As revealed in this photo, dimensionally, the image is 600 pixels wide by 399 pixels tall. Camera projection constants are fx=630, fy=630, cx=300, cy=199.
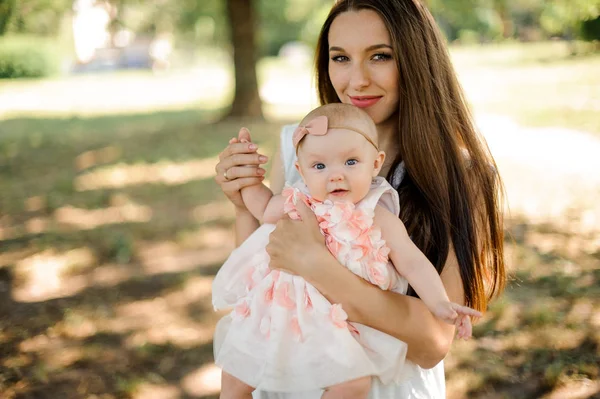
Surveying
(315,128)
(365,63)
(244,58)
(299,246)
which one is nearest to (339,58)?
(365,63)

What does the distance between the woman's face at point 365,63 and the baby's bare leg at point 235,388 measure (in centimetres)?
96

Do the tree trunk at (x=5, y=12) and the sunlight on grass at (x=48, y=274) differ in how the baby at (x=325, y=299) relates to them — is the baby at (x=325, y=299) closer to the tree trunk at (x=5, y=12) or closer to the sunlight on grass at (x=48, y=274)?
the tree trunk at (x=5, y=12)

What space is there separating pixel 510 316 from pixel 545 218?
2.58m

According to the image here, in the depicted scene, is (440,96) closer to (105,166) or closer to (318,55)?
(318,55)

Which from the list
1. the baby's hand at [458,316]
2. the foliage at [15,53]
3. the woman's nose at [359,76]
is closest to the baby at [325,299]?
the baby's hand at [458,316]

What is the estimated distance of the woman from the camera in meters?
1.94

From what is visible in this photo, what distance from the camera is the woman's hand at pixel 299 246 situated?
70.7 inches

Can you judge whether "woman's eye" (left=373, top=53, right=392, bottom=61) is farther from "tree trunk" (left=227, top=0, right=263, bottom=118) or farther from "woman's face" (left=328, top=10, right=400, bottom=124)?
"tree trunk" (left=227, top=0, right=263, bottom=118)

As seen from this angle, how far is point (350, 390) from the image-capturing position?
175 cm

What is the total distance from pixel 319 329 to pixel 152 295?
358 cm

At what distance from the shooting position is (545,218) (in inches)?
272

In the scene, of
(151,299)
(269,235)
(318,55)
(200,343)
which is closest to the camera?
(269,235)

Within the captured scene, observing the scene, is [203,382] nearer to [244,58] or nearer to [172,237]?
[172,237]

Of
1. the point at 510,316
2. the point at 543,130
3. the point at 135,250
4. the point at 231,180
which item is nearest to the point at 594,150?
the point at 543,130
